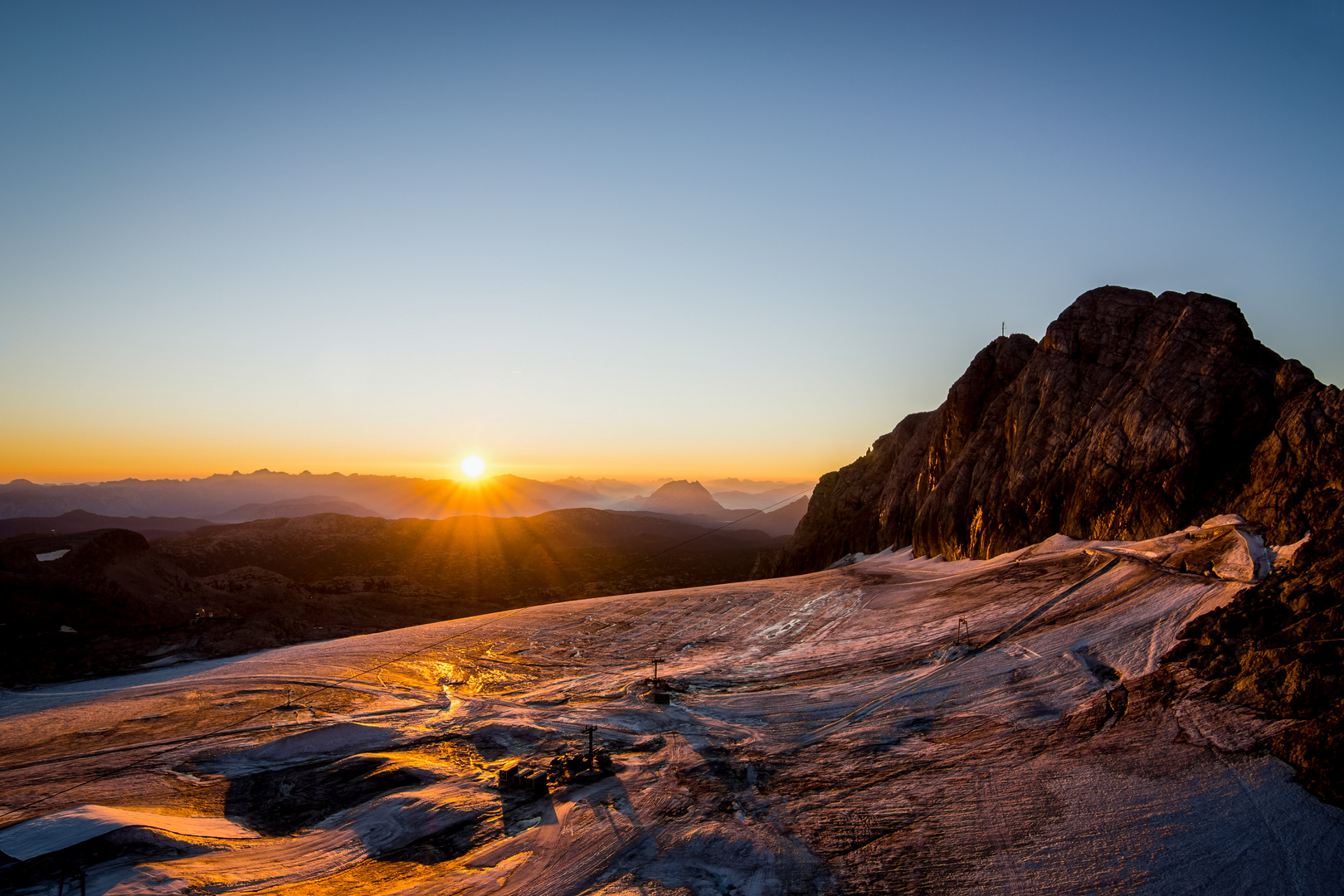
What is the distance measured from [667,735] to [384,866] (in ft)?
33.2

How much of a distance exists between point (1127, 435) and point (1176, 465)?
3.30 meters

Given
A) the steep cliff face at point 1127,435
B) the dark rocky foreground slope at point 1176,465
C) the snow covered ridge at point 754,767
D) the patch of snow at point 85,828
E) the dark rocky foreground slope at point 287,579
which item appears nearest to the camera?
the snow covered ridge at point 754,767

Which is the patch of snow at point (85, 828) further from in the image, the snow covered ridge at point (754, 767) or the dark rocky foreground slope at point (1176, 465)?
the dark rocky foreground slope at point (1176, 465)

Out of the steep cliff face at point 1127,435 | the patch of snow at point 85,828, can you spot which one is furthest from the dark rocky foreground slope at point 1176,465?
the patch of snow at point 85,828

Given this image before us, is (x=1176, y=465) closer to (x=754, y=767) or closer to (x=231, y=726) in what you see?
(x=754, y=767)

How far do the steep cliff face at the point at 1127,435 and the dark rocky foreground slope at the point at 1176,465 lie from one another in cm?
8

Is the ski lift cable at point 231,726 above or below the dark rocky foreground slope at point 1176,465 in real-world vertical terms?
below

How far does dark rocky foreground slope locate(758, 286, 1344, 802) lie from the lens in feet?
61.0

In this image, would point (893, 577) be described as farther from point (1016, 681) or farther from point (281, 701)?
point (281, 701)

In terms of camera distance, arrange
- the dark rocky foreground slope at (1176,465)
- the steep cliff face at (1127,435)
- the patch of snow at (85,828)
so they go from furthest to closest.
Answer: the steep cliff face at (1127,435), the dark rocky foreground slope at (1176,465), the patch of snow at (85,828)

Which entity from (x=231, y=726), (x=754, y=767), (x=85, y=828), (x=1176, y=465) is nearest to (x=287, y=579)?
(x=231, y=726)

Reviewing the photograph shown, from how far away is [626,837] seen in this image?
16484 millimetres

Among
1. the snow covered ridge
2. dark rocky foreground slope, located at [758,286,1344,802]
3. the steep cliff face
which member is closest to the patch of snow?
the snow covered ridge

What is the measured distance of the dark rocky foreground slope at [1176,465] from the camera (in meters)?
18.6
